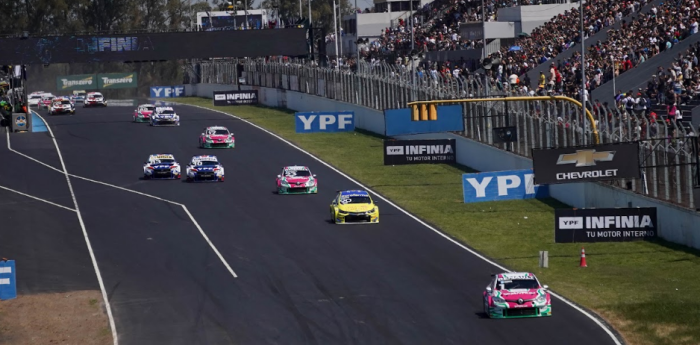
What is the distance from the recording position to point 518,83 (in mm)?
57938

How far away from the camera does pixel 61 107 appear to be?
85562 millimetres

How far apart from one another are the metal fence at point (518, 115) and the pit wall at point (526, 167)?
0.35 metres

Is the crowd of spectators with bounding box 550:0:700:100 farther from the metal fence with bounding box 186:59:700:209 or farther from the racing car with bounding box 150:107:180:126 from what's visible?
the racing car with bounding box 150:107:180:126

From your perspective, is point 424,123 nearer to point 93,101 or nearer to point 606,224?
point 606,224

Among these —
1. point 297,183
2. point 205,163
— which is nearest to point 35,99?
point 205,163

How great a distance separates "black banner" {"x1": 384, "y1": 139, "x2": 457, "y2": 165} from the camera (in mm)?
48106

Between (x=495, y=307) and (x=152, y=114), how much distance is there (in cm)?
5141

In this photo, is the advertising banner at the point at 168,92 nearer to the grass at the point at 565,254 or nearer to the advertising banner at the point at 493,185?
the grass at the point at 565,254

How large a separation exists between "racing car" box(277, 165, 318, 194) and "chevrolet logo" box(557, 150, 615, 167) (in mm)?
18061

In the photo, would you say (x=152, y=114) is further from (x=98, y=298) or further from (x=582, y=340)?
(x=582, y=340)

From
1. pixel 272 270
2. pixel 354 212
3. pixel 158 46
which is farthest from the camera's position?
pixel 158 46

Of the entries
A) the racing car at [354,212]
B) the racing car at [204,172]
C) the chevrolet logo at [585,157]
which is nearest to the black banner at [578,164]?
the chevrolet logo at [585,157]

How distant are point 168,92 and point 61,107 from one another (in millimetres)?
30881

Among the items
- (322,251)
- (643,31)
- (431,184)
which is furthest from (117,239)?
(643,31)
